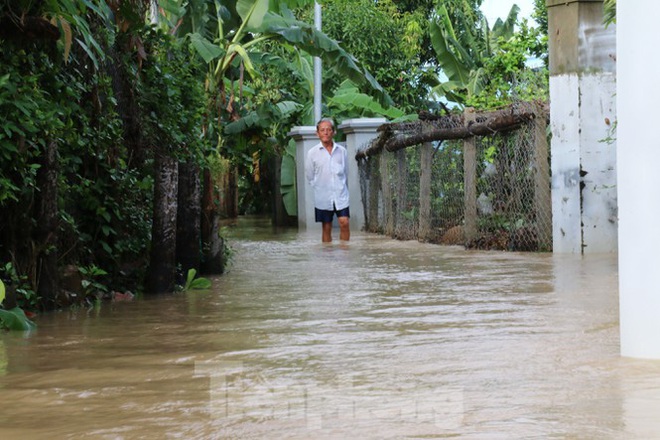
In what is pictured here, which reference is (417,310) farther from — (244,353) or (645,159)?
(645,159)

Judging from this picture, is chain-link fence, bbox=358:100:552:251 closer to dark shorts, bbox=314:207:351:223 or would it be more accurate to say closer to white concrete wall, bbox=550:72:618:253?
white concrete wall, bbox=550:72:618:253

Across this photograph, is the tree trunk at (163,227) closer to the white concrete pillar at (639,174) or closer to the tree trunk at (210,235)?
the tree trunk at (210,235)

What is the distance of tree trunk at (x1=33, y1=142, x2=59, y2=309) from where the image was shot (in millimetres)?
8141

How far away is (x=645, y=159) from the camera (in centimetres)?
544

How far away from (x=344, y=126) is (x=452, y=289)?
13.6 metres

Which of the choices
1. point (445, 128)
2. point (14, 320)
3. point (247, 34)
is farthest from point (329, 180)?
point (14, 320)

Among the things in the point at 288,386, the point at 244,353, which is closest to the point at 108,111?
the point at 244,353

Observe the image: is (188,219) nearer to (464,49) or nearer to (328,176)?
(328,176)

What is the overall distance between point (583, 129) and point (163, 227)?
17.9 ft

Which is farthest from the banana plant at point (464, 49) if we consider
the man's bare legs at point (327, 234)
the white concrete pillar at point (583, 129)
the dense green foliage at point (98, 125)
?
the white concrete pillar at point (583, 129)

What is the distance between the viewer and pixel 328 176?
17859mm

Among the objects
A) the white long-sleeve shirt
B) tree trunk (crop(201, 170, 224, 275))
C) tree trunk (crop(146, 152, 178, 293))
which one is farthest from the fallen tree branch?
tree trunk (crop(146, 152, 178, 293))

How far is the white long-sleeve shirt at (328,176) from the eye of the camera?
17.9 meters

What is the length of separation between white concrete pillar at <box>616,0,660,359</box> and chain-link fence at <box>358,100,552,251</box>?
8004mm
